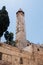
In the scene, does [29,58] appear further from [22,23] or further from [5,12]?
[22,23]

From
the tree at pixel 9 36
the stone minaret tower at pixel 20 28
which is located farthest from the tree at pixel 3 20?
the stone minaret tower at pixel 20 28

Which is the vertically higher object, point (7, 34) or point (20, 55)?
point (7, 34)

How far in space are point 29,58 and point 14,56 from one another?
238 centimetres

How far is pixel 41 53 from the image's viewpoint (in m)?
26.8

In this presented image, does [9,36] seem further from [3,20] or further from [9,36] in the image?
[3,20]

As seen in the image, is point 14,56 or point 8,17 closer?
point 14,56

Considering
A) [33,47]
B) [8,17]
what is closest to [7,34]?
[8,17]

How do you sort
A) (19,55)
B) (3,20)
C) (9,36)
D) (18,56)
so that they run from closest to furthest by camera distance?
(18,56), (19,55), (3,20), (9,36)

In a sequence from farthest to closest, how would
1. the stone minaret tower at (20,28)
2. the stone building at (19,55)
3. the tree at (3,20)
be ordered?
1. the stone minaret tower at (20,28)
2. the tree at (3,20)
3. the stone building at (19,55)

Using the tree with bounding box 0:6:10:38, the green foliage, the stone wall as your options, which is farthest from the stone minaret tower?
the stone wall

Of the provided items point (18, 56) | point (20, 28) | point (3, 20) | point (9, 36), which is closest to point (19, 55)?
point (18, 56)

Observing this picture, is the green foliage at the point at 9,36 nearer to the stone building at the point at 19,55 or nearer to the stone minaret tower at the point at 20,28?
the stone building at the point at 19,55

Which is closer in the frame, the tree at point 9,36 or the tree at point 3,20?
the tree at point 3,20

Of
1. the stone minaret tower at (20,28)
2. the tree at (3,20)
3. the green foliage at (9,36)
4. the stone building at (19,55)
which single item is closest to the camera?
the stone building at (19,55)
